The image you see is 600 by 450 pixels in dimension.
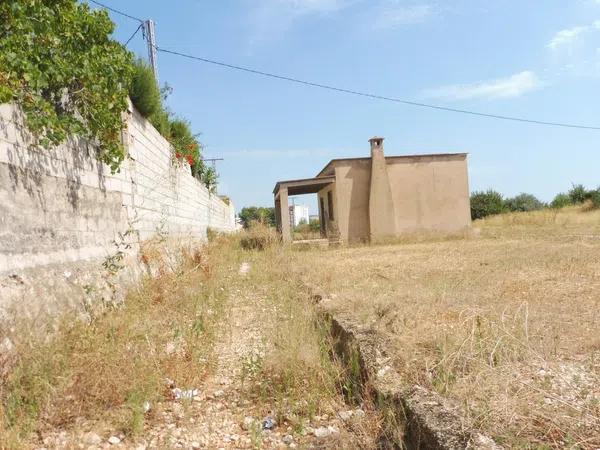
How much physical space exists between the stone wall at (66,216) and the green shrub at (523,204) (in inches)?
1410

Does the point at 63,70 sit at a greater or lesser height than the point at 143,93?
lesser

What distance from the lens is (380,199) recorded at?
15.5 meters

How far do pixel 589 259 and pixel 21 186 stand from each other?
8581 mm

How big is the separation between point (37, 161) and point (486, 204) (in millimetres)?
34433

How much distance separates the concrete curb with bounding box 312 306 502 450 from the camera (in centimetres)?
183

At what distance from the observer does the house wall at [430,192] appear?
628 inches

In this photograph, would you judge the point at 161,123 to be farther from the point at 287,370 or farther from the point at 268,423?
the point at 268,423

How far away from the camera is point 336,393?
2.87 metres

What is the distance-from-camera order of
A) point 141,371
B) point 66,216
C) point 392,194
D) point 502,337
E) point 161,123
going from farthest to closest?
point 392,194 → point 161,123 → point 66,216 → point 502,337 → point 141,371

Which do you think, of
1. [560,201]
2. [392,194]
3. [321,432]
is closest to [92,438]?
[321,432]

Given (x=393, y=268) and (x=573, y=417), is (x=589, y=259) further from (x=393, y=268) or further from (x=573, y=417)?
(x=573, y=417)

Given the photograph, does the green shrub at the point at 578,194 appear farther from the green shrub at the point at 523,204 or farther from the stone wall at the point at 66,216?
the stone wall at the point at 66,216

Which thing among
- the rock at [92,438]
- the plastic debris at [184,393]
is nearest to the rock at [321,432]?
the plastic debris at [184,393]

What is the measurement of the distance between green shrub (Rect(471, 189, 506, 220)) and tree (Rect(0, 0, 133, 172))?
3266 cm
